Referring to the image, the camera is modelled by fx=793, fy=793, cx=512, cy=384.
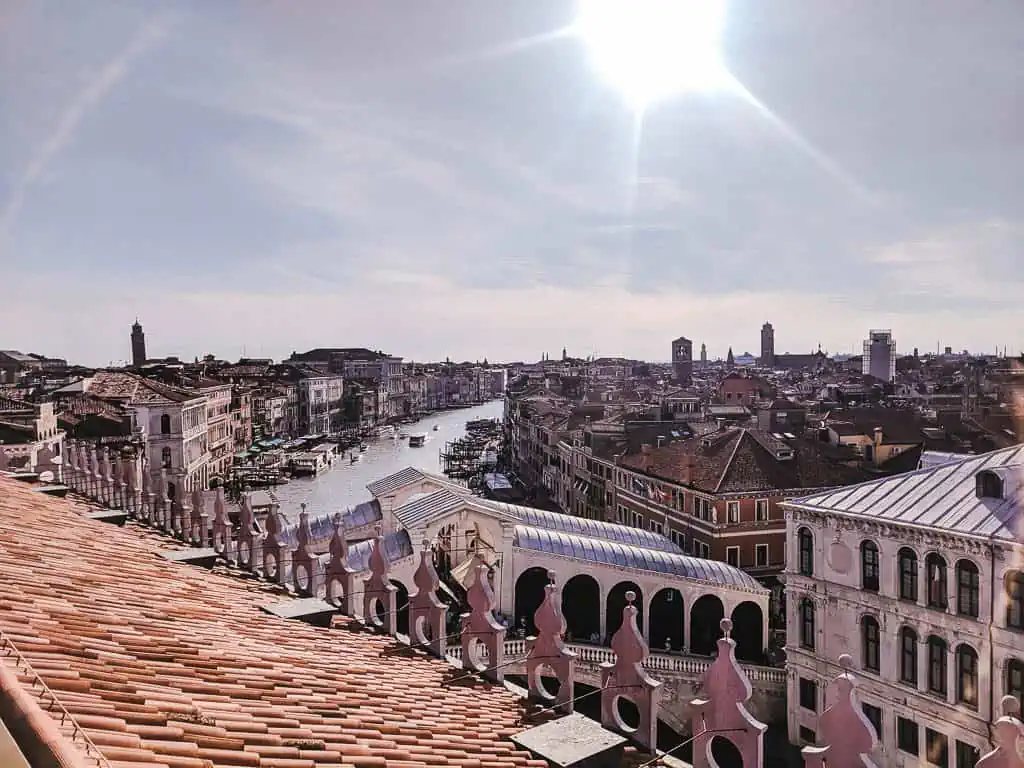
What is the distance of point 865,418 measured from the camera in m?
42.2

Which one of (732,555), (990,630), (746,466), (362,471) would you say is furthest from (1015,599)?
(362,471)

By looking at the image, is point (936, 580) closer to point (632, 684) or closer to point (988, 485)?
point (988, 485)

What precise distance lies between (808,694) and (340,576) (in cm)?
1818

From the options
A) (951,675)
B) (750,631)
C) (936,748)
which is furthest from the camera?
(750,631)

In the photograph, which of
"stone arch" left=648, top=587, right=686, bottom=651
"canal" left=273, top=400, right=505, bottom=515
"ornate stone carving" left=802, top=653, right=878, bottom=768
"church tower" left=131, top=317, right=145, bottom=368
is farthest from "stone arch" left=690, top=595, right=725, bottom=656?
"church tower" left=131, top=317, right=145, bottom=368

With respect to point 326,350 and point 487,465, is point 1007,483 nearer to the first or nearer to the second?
point 487,465

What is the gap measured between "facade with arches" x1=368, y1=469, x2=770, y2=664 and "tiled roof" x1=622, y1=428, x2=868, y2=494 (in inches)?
230

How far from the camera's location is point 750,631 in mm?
24312

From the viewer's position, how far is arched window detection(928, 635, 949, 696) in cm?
1777

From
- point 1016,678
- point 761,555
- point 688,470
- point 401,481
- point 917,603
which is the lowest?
point 761,555

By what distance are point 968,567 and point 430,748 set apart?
1679 centimetres

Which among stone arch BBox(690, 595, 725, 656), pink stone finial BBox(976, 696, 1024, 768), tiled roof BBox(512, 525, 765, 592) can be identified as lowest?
stone arch BBox(690, 595, 725, 656)

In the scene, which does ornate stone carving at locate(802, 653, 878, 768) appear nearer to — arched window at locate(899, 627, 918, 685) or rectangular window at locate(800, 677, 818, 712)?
arched window at locate(899, 627, 918, 685)

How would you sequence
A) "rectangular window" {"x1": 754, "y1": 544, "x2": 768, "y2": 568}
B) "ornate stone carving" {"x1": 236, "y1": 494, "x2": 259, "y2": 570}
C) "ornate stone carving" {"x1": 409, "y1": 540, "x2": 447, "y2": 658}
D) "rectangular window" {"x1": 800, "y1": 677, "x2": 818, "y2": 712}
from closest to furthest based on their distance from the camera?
"ornate stone carving" {"x1": 409, "y1": 540, "x2": 447, "y2": 658}
"ornate stone carving" {"x1": 236, "y1": 494, "x2": 259, "y2": 570}
"rectangular window" {"x1": 800, "y1": 677, "x2": 818, "y2": 712}
"rectangular window" {"x1": 754, "y1": 544, "x2": 768, "y2": 568}
